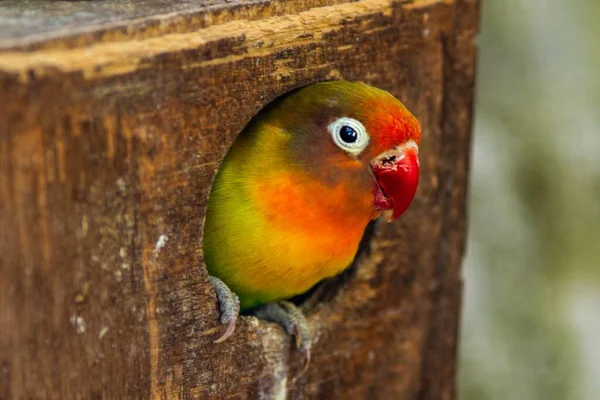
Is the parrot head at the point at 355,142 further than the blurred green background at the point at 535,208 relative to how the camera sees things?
No

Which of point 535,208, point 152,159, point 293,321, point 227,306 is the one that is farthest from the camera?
point 535,208

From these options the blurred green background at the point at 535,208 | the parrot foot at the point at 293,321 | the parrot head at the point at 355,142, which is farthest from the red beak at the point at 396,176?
the blurred green background at the point at 535,208

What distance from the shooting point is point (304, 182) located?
190 cm

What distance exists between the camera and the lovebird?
1880 millimetres

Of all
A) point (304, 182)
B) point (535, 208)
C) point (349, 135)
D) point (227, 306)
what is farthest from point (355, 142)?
point (535, 208)

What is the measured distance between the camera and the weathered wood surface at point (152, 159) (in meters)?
1.53

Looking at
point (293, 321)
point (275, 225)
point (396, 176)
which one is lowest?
point (293, 321)

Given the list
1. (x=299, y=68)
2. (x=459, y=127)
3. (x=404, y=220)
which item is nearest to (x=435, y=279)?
(x=404, y=220)

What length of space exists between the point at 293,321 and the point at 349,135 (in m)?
0.45

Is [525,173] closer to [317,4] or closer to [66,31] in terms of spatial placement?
[317,4]

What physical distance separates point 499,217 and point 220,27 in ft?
5.56

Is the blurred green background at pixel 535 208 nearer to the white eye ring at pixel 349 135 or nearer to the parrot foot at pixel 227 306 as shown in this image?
the white eye ring at pixel 349 135

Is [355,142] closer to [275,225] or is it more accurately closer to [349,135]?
[349,135]

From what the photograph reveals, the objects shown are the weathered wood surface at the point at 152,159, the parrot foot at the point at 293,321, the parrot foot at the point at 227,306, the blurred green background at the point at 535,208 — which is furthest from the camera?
the blurred green background at the point at 535,208
